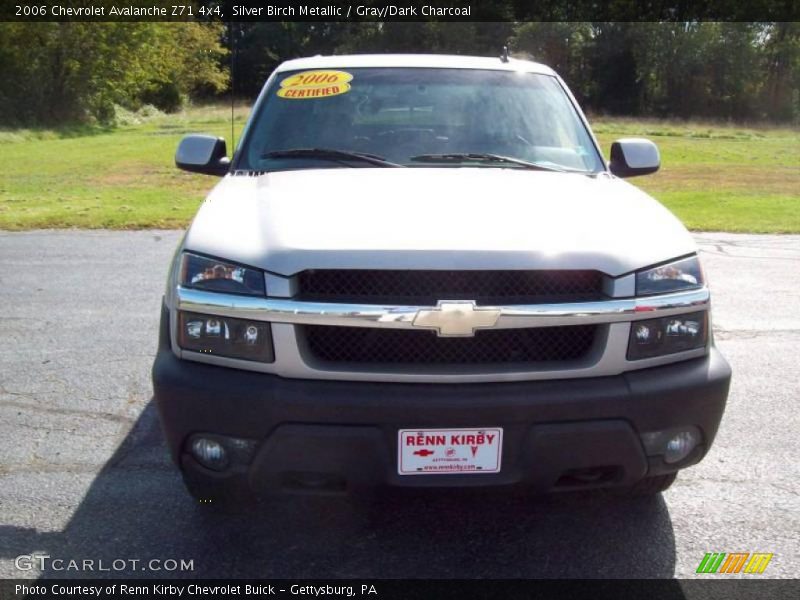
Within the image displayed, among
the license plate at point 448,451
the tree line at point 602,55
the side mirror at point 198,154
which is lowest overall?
the tree line at point 602,55

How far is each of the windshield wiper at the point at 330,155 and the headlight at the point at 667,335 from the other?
1504 mm

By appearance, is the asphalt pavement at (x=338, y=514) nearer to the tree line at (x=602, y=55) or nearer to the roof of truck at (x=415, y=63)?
the roof of truck at (x=415, y=63)

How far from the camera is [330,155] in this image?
396 centimetres

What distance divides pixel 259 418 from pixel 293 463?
7.1 inches

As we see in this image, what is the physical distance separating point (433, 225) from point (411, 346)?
0.43 meters

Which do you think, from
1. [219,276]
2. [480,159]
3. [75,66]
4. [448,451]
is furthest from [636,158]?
[75,66]

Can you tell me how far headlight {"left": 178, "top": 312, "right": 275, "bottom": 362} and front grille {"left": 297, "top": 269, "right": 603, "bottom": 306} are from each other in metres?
0.19

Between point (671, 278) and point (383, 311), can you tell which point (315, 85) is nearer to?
point (383, 311)

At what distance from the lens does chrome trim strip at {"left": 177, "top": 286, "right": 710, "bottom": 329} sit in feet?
8.78

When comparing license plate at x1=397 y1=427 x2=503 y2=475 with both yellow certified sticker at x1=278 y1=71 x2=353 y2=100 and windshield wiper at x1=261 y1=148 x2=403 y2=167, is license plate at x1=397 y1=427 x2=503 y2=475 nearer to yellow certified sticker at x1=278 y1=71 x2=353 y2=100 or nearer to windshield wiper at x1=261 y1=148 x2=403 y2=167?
windshield wiper at x1=261 y1=148 x2=403 y2=167

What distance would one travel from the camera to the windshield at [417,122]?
3.99 metres

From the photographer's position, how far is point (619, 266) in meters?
2.79

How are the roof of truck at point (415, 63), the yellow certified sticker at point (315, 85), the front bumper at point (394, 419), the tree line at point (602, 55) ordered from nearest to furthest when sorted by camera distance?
1. the front bumper at point (394, 419)
2. the yellow certified sticker at point (315, 85)
3. the roof of truck at point (415, 63)
4. the tree line at point (602, 55)

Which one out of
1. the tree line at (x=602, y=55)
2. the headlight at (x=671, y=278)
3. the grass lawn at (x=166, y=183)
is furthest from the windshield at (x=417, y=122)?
the tree line at (x=602, y=55)
